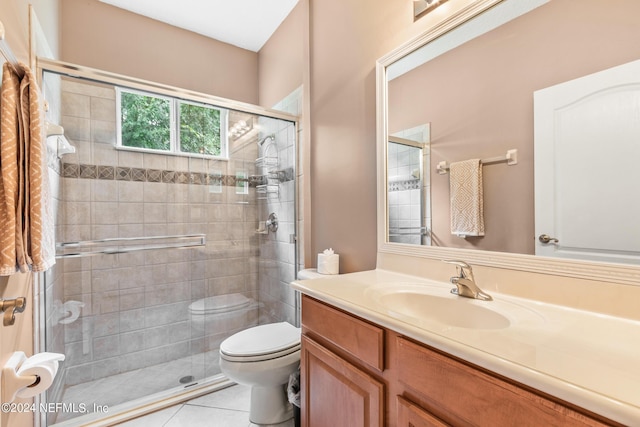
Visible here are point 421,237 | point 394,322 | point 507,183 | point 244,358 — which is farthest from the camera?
point 244,358

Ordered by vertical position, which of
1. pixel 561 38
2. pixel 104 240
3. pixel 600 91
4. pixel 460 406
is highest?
pixel 561 38

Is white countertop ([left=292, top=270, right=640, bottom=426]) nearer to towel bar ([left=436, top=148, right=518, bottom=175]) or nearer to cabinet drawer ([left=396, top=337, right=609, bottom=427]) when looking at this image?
cabinet drawer ([left=396, top=337, right=609, bottom=427])

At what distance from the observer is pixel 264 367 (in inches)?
56.6

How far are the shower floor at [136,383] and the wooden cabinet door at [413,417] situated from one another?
171cm

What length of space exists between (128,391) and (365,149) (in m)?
2.12

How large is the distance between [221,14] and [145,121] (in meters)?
1.03

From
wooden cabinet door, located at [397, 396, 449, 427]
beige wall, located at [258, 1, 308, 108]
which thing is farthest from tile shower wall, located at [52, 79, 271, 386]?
wooden cabinet door, located at [397, 396, 449, 427]

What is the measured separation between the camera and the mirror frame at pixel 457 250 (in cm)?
77

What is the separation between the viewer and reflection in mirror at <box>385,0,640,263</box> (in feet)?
2.62

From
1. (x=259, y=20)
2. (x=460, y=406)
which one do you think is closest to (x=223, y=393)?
(x=460, y=406)

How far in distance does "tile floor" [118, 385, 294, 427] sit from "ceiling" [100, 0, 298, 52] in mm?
2772

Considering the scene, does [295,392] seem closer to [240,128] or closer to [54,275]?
[54,275]

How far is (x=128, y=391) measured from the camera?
71.2 inches

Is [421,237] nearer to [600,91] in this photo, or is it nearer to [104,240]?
[600,91]
